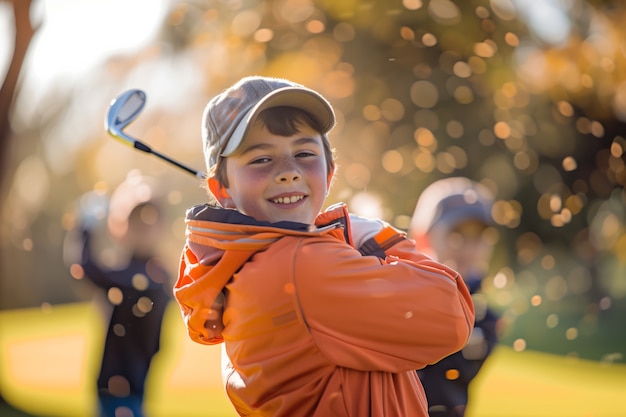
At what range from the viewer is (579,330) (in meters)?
13.3

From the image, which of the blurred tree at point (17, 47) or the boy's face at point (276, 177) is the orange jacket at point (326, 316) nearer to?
the boy's face at point (276, 177)

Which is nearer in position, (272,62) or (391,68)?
(272,62)

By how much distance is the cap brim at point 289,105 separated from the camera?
2.08 m

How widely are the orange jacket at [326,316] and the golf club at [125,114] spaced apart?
3.30 ft

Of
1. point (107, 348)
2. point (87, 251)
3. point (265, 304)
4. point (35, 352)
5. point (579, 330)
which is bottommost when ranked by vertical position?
point (35, 352)

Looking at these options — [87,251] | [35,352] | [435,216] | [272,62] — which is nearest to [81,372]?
[35,352]

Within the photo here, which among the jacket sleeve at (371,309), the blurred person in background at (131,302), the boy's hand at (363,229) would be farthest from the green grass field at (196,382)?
the jacket sleeve at (371,309)

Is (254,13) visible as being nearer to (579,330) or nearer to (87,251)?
(87,251)

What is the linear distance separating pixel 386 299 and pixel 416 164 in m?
9.63

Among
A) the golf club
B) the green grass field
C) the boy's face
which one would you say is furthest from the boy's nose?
the green grass field

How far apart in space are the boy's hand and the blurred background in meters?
4.15

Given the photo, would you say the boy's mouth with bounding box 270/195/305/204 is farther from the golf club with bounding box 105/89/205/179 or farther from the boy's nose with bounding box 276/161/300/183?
the golf club with bounding box 105/89/205/179

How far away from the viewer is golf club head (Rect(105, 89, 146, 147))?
9.87 feet

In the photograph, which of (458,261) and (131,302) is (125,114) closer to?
(458,261)
